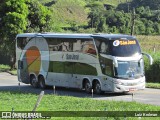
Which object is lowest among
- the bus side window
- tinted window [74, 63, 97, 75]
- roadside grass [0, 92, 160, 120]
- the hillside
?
roadside grass [0, 92, 160, 120]

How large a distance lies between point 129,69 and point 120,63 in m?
0.71

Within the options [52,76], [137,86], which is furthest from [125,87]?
[52,76]

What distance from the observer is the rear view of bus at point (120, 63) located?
80.8 ft

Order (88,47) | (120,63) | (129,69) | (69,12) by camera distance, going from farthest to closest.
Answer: (69,12), (88,47), (129,69), (120,63)

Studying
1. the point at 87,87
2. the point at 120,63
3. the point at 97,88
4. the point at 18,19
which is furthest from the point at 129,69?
the point at 18,19

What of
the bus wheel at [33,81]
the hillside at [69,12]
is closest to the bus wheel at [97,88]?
the bus wheel at [33,81]

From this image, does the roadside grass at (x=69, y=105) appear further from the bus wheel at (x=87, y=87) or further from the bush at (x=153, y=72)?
the bush at (x=153, y=72)

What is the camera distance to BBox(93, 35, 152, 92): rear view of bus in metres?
24.6

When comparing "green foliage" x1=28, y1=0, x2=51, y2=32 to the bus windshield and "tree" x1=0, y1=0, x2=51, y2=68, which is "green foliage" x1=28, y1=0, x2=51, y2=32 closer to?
"tree" x1=0, y1=0, x2=51, y2=68

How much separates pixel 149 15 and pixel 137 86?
59659 millimetres

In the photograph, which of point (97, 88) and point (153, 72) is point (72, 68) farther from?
point (153, 72)

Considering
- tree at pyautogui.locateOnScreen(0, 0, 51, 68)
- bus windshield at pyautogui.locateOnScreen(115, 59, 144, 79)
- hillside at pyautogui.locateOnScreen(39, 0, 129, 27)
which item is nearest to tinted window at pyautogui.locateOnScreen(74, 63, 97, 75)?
bus windshield at pyautogui.locateOnScreen(115, 59, 144, 79)

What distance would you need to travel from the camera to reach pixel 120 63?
80.9 ft

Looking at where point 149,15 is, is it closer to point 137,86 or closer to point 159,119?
point 137,86
